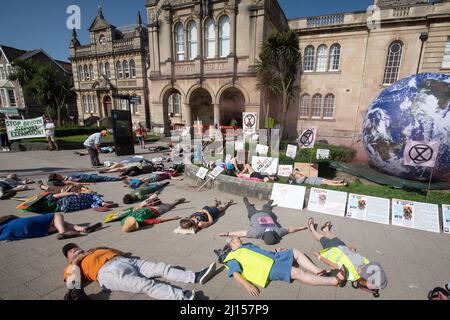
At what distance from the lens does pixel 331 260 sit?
3580 millimetres

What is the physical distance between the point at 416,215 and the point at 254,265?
457cm

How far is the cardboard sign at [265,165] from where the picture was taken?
311 inches

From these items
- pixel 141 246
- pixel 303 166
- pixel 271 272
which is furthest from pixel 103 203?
pixel 303 166

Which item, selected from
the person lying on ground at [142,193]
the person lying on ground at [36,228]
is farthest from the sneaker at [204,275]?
the person lying on ground at [142,193]

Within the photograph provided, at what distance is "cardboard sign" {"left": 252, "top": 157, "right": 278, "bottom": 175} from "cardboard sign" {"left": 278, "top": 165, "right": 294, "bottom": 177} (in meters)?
0.17

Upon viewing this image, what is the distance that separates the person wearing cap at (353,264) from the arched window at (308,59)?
794 inches

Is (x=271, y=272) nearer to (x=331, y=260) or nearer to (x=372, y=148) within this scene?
(x=331, y=260)

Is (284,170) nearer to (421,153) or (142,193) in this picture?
(421,153)

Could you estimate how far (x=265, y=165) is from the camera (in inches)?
318

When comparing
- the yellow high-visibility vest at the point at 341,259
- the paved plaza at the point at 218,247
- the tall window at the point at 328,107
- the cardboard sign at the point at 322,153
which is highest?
the tall window at the point at 328,107

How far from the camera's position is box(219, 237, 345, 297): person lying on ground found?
3139mm

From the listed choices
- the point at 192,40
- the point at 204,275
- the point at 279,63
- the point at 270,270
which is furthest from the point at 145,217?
the point at 192,40

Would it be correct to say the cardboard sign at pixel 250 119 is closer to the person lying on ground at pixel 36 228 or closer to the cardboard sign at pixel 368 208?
the cardboard sign at pixel 368 208
